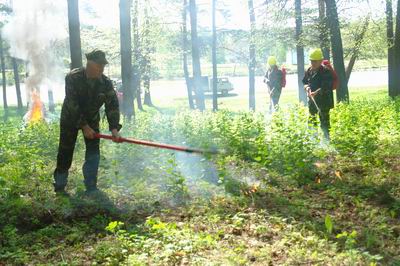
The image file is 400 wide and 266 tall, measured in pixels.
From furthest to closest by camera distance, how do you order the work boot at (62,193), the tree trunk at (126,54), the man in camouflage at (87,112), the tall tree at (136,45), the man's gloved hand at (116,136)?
1. the tall tree at (136,45)
2. the tree trunk at (126,54)
3. the man in camouflage at (87,112)
4. the work boot at (62,193)
5. the man's gloved hand at (116,136)

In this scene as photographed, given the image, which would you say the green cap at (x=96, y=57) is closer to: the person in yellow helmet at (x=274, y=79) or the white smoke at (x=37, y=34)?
the person in yellow helmet at (x=274, y=79)

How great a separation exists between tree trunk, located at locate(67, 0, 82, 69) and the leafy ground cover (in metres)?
4.43

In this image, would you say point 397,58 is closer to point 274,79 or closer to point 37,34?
point 274,79

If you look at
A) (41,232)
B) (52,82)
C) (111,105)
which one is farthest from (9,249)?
(52,82)

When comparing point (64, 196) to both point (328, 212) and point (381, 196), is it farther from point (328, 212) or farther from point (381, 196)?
point (381, 196)

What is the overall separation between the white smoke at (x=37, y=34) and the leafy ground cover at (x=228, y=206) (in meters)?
14.4

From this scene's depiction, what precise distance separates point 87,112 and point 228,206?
2.33m

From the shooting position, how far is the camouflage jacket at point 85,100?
5812 mm

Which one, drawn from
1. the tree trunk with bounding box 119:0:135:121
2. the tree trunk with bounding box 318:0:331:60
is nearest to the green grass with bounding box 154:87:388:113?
the tree trunk with bounding box 318:0:331:60

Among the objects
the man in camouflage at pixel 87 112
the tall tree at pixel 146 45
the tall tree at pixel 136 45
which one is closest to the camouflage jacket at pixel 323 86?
the man in camouflage at pixel 87 112

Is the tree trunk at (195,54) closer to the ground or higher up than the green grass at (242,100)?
higher up

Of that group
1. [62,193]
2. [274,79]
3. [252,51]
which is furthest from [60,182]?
[252,51]

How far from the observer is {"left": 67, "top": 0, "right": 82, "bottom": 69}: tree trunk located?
39.7 ft

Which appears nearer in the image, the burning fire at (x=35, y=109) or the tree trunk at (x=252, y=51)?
the burning fire at (x=35, y=109)
